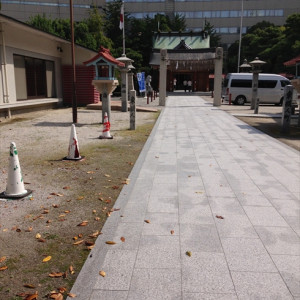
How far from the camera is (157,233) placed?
3.81 metres

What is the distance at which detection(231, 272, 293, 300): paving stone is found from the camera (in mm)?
2684

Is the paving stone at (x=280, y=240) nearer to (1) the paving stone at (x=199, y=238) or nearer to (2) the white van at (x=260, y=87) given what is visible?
(1) the paving stone at (x=199, y=238)

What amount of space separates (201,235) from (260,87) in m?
20.9

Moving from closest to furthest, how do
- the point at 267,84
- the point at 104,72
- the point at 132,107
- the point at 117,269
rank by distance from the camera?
the point at 117,269 < the point at 132,107 < the point at 104,72 < the point at 267,84

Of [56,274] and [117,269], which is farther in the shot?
[117,269]

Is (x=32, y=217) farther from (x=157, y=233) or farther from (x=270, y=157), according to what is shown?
(x=270, y=157)

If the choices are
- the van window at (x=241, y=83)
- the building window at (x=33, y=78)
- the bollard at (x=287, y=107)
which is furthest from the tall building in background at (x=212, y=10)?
the bollard at (x=287, y=107)

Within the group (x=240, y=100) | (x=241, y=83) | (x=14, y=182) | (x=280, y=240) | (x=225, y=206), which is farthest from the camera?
(x=240, y=100)

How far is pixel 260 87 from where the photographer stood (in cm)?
2261

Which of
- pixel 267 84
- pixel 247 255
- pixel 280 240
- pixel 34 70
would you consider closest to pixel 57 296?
pixel 247 255

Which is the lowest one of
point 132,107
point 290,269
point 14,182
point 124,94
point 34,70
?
point 290,269

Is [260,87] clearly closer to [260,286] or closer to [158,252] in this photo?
[158,252]

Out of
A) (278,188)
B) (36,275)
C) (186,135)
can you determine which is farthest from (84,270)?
(186,135)

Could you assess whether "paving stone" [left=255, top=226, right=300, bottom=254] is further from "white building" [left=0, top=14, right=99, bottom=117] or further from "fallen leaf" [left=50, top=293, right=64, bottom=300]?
"white building" [left=0, top=14, right=99, bottom=117]
